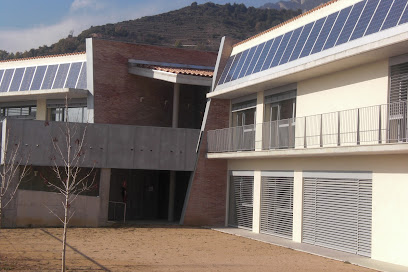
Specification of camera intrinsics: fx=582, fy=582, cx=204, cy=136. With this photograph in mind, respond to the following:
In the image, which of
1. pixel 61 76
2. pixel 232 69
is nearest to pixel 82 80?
pixel 61 76

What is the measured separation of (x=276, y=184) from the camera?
2441cm

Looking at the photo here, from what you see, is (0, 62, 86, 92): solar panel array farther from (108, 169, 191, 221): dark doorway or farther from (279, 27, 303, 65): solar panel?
(279, 27, 303, 65): solar panel

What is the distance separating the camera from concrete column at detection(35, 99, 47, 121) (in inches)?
1323

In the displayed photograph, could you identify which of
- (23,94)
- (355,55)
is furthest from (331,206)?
(23,94)

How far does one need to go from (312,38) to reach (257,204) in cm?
785

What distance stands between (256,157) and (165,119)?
886cm

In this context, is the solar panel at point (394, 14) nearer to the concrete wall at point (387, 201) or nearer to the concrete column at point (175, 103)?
the concrete wall at point (387, 201)

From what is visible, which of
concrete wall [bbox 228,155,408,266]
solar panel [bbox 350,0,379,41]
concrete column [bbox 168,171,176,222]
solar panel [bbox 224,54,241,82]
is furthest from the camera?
concrete column [bbox 168,171,176,222]

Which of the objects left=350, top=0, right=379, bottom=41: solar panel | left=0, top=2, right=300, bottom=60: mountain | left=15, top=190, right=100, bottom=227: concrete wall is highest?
left=0, top=2, right=300, bottom=60: mountain

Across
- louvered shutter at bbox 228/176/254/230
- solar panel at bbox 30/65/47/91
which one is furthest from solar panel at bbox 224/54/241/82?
solar panel at bbox 30/65/47/91

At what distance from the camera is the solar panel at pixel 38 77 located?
3312cm

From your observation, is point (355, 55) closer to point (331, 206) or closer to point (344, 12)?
point (344, 12)

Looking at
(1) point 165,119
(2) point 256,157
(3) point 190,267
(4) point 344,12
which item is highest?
(4) point 344,12

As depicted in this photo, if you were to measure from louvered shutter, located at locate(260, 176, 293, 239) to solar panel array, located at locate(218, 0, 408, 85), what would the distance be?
483 cm
